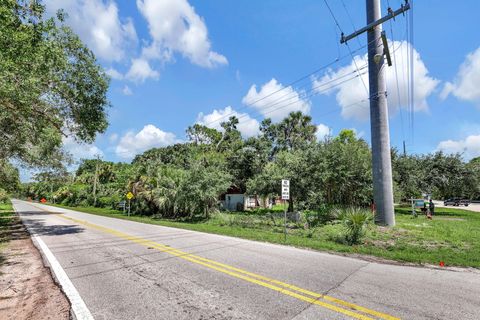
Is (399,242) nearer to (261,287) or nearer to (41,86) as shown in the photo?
(261,287)

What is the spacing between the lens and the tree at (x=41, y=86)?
876cm

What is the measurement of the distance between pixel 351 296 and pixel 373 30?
1469 cm

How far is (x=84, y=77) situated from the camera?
1279cm

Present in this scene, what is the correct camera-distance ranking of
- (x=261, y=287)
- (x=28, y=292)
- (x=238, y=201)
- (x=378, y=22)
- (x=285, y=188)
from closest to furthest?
1. (x=261, y=287)
2. (x=28, y=292)
3. (x=285, y=188)
4. (x=378, y=22)
5. (x=238, y=201)

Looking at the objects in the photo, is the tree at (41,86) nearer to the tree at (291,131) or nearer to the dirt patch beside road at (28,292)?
the dirt patch beside road at (28,292)

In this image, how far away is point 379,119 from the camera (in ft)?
48.6

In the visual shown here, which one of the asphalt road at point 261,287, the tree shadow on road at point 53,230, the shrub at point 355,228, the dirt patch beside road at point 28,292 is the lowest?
the tree shadow on road at point 53,230

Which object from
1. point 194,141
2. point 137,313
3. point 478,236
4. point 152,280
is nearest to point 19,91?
point 152,280

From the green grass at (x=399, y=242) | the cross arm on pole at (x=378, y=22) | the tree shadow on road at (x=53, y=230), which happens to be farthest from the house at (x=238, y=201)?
the cross arm on pole at (x=378, y=22)

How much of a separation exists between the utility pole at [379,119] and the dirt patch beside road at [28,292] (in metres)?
14.2

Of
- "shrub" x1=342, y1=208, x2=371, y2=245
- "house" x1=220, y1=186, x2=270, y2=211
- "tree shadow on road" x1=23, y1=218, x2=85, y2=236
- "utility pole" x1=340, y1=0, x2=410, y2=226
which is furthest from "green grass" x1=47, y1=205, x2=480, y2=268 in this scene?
"house" x1=220, y1=186, x2=270, y2=211

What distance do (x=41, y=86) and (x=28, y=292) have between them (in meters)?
9.38

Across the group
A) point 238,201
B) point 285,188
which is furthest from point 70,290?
point 238,201

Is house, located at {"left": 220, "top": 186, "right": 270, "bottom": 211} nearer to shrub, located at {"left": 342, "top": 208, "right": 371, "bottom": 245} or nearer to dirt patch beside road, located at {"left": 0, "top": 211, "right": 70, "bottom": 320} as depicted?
shrub, located at {"left": 342, "top": 208, "right": 371, "bottom": 245}
